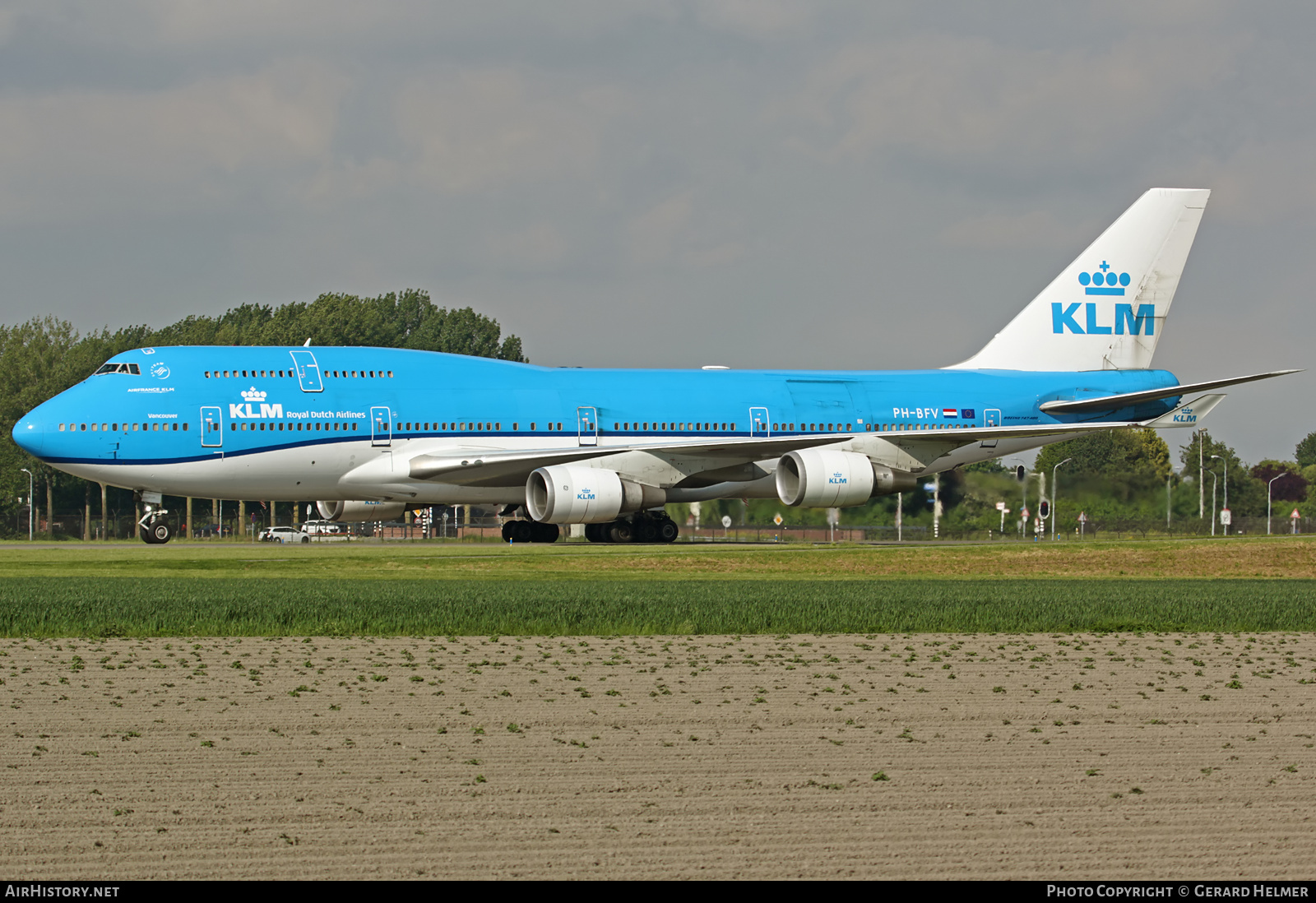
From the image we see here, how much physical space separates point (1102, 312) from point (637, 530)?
15.4 metres

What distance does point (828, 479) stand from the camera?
34000mm

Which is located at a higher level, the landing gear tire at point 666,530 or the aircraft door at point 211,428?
the aircraft door at point 211,428

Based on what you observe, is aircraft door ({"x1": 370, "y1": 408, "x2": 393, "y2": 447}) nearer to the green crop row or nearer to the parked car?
the green crop row

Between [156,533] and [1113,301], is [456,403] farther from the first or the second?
[1113,301]

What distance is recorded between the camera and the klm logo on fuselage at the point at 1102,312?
138 feet

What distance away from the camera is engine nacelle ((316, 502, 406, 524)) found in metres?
37.0

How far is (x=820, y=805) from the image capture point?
806 cm

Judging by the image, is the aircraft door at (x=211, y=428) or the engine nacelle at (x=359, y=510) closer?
the aircraft door at (x=211, y=428)

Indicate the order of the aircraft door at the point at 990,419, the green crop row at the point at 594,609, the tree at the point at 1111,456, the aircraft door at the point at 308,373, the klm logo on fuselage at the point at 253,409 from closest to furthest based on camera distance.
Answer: the green crop row at the point at 594,609 → the klm logo on fuselage at the point at 253,409 → the aircraft door at the point at 308,373 → the tree at the point at 1111,456 → the aircraft door at the point at 990,419

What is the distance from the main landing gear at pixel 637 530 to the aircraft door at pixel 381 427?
234 inches

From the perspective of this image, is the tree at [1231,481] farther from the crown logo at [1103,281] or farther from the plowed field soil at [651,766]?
the plowed field soil at [651,766]

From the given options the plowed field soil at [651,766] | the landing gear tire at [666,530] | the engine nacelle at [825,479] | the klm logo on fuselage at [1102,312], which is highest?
the klm logo on fuselage at [1102,312]

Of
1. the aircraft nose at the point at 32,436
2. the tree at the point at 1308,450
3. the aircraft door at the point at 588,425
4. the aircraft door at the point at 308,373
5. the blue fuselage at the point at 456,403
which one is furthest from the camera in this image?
the tree at the point at 1308,450


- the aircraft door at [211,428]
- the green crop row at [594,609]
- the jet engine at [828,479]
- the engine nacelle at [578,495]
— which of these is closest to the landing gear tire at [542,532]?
the engine nacelle at [578,495]
